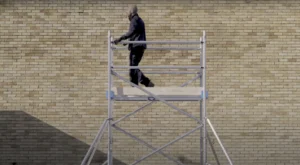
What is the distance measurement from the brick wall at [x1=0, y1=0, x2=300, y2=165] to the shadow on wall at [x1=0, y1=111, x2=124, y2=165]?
2 cm

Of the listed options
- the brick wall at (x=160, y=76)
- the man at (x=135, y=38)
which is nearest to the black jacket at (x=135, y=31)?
the man at (x=135, y=38)

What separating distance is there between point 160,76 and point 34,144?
9.29ft

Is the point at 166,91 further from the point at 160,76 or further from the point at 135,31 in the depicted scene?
the point at 160,76

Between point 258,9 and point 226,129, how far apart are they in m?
2.43

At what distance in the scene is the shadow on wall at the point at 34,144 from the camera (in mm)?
10867

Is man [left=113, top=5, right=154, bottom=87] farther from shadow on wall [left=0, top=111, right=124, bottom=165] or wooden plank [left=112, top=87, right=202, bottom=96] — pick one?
shadow on wall [left=0, top=111, right=124, bottom=165]

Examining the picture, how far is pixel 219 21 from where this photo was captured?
10789mm

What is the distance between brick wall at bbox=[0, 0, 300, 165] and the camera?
1077 centimetres

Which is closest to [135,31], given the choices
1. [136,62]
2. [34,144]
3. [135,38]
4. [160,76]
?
[135,38]

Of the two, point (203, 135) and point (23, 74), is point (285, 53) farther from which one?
point (23, 74)

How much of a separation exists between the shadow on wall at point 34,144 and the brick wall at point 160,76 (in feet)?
0.06

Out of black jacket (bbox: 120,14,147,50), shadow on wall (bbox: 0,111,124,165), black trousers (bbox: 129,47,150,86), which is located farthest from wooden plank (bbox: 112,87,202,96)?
shadow on wall (bbox: 0,111,124,165)

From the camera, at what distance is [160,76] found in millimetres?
10797

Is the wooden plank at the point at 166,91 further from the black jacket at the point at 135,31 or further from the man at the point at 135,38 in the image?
the black jacket at the point at 135,31
